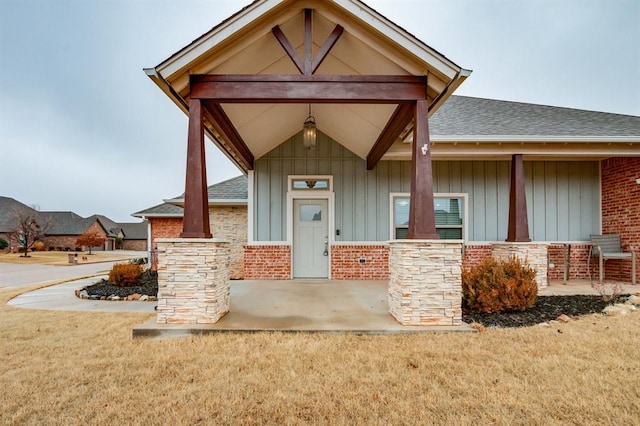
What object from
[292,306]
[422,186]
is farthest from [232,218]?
[422,186]

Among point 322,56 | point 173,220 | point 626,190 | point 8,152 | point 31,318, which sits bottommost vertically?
point 31,318

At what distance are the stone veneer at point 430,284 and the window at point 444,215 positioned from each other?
152 inches

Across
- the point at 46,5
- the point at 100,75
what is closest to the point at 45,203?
the point at 100,75

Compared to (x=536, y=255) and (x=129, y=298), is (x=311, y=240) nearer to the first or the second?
(x=129, y=298)

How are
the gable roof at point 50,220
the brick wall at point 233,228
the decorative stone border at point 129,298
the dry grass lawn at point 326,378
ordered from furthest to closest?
1. the gable roof at point 50,220
2. the brick wall at point 233,228
3. the decorative stone border at point 129,298
4. the dry grass lawn at point 326,378

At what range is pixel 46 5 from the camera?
50.9ft

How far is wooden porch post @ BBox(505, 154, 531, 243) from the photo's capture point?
6320 mm

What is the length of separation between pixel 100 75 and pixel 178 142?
12440mm

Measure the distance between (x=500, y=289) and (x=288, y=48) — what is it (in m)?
4.27

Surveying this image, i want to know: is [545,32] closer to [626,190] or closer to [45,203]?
[626,190]

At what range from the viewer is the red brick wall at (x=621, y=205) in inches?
271

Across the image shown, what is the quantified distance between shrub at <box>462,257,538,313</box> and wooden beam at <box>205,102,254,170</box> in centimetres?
451

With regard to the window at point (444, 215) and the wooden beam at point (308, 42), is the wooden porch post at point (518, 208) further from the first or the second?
the wooden beam at point (308, 42)

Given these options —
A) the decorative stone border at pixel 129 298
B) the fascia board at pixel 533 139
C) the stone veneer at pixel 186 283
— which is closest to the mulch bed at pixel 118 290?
the decorative stone border at pixel 129 298
